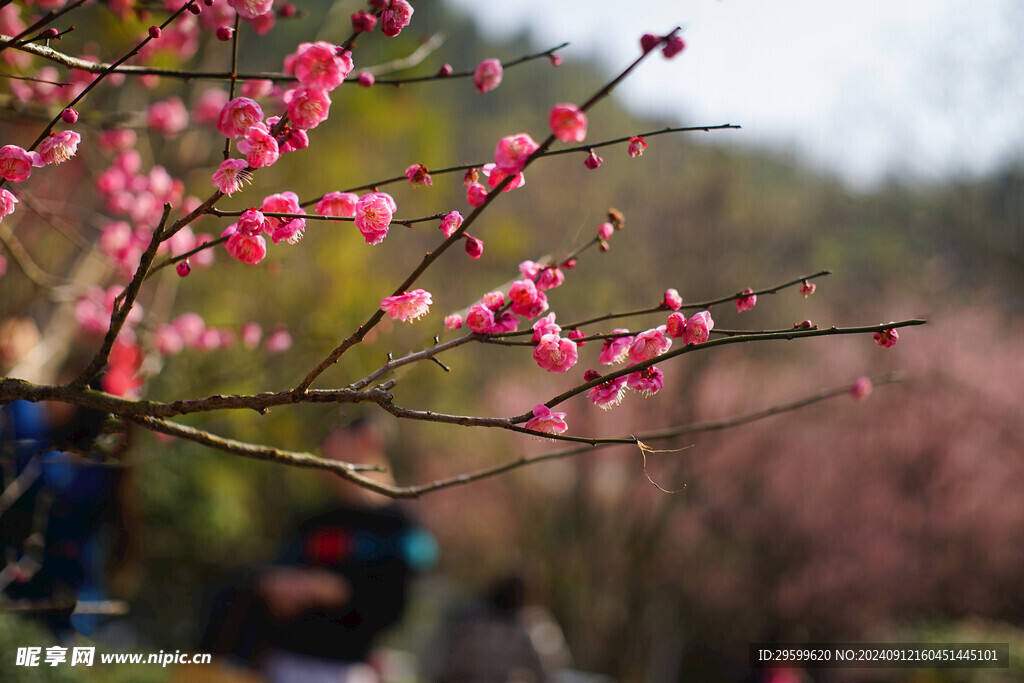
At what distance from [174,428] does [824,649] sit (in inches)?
225

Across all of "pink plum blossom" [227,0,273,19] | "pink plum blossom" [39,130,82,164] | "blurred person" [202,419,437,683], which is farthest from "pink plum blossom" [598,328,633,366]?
"blurred person" [202,419,437,683]

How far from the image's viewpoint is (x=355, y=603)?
3.32 metres

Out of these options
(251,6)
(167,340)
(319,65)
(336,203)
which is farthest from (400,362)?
(167,340)

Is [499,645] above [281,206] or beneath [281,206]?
beneath

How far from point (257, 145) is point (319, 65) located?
133 millimetres

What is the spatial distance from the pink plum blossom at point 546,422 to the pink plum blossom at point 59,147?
734 mm

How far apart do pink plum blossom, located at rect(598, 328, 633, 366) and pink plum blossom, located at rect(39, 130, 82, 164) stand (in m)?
0.82

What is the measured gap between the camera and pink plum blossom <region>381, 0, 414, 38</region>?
100 cm

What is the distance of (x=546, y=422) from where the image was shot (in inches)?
35.8

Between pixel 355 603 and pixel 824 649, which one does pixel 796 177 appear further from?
pixel 355 603

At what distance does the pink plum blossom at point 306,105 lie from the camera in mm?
917

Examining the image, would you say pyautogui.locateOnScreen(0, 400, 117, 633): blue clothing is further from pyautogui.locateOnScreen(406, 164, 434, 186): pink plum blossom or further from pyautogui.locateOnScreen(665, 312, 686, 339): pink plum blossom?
pyautogui.locateOnScreen(665, 312, 686, 339): pink plum blossom

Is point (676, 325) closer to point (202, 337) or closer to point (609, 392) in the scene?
point (609, 392)

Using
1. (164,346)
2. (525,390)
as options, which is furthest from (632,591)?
(164,346)
